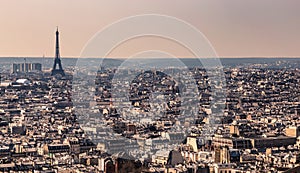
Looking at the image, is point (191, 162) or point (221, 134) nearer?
point (191, 162)

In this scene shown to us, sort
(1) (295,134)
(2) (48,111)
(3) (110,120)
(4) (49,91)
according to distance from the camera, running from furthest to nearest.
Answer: (4) (49,91) → (2) (48,111) → (3) (110,120) → (1) (295,134)

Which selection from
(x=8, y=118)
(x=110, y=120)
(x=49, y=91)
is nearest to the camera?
(x=110, y=120)

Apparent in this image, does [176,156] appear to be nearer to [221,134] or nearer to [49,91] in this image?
[221,134]

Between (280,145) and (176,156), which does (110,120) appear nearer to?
(280,145)

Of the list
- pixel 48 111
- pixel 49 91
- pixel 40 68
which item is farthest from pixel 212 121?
pixel 40 68

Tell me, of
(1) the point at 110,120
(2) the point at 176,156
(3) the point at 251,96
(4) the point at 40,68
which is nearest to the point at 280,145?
(2) the point at 176,156

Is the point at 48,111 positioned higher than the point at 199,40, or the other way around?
the point at 199,40

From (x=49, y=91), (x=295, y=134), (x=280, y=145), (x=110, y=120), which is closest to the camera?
(x=280, y=145)

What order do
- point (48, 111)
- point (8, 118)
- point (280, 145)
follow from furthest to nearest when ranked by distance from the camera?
point (48, 111)
point (8, 118)
point (280, 145)

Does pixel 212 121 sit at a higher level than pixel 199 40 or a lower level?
lower
